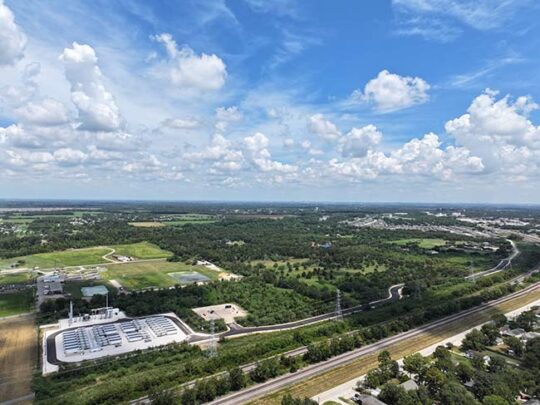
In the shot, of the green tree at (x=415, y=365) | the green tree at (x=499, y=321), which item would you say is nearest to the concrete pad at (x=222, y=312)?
the green tree at (x=415, y=365)

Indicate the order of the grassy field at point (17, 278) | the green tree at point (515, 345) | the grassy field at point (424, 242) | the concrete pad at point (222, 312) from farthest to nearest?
the grassy field at point (424, 242) → the grassy field at point (17, 278) → the concrete pad at point (222, 312) → the green tree at point (515, 345)

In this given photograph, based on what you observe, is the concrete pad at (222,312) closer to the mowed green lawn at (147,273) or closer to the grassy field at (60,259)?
the mowed green lawn at (147,273)

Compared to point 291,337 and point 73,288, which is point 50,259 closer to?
point 73,288

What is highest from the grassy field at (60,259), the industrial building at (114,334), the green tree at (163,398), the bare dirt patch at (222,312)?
the green tree at (163,398)

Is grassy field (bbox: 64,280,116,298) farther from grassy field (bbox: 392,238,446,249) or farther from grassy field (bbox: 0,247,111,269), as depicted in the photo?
grassy field (bbox: 392,238,446,249)

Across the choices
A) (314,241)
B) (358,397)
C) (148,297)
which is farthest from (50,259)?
(358,397)

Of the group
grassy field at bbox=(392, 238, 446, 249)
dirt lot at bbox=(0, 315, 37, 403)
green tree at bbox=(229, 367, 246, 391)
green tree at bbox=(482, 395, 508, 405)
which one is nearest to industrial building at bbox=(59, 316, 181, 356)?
dirt lot at bbox=(0, 315, 37, 403)
